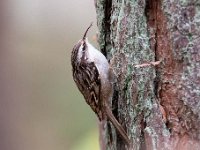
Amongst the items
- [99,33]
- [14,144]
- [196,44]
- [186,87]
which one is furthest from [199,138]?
[14,144]

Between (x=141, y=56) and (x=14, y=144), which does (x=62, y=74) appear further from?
(x=141, y=56)

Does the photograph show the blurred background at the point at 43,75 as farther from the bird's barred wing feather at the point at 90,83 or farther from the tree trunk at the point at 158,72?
the tree trunk at the point at 158,72

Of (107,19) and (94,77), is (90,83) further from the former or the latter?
(107,19)

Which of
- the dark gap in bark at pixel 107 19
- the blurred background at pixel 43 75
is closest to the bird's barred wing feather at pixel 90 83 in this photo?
the dark gap in bark at pixel 107 19

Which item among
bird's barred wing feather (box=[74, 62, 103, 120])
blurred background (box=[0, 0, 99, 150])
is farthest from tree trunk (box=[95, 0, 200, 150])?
blurred background (box=[0, 0, 99, 150])

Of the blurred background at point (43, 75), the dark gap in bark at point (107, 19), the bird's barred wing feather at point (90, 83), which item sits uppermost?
the dark gap in bark at point (107, 19)

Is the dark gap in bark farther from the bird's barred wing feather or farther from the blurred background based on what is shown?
the blurred background
